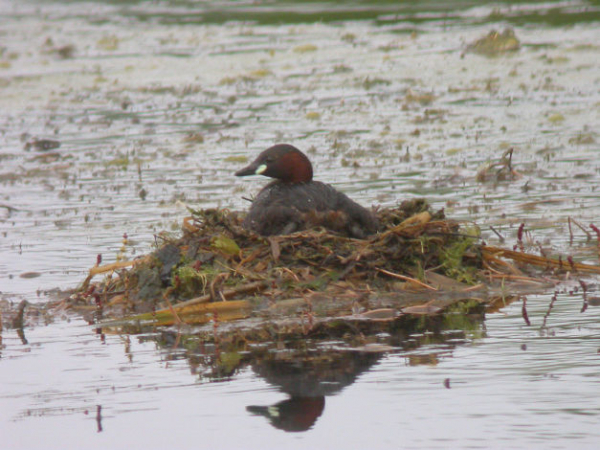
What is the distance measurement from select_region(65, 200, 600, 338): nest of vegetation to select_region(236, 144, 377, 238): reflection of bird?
5.7 inches

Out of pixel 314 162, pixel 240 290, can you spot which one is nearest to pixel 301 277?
pixel 240 290

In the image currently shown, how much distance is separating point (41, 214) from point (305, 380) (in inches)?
260

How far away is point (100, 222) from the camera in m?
11.3

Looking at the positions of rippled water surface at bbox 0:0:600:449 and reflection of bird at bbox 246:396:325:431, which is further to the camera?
rippled water surface at bbox 0:0:600:449

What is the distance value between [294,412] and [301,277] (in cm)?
246

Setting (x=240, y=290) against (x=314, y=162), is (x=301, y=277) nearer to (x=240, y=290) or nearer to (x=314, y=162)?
(x=240, y=290)

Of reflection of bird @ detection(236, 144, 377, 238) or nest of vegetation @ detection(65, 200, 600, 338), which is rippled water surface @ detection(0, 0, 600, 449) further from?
reflection of bird @ detection(236, 144, 377, 238)

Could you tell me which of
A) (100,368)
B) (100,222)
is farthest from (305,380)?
(100,222)

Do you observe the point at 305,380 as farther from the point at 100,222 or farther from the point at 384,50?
the point at 384,50

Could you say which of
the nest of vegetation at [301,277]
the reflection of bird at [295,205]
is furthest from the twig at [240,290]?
the reflection of bird at [295,205]

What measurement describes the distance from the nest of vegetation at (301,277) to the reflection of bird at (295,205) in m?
0.15

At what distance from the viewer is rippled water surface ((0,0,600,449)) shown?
543 centimetres

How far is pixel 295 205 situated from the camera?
831 centimetres

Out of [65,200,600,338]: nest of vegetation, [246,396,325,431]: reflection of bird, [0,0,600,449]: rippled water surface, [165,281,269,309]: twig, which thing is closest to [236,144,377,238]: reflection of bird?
[65,200,600,338]: nest of vegetation
